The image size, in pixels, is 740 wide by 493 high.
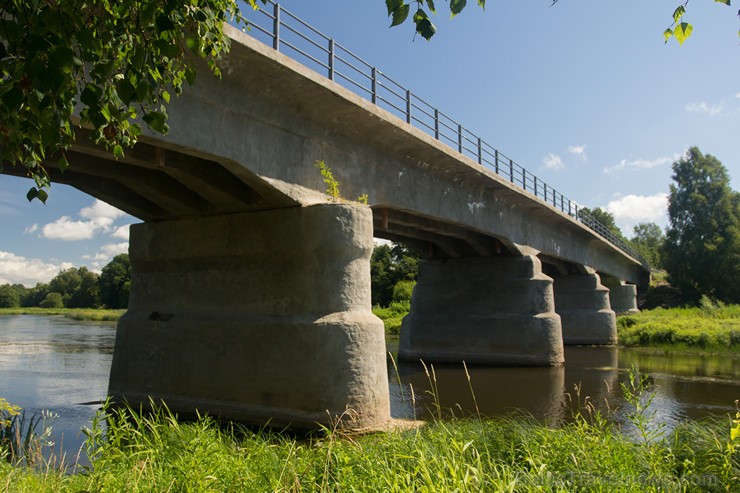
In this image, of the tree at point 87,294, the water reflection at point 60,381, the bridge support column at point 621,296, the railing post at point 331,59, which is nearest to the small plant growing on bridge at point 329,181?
the railing post at point 331,59

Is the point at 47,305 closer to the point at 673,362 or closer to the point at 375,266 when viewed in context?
the point at 375,266

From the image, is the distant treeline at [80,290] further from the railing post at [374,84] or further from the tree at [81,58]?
the tree at [81,58]

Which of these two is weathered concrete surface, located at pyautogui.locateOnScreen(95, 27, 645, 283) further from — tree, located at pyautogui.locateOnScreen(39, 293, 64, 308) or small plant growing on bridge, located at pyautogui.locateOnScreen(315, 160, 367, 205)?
tree, located at pyautogui.locateOnScreen(39, 293, 64, 308)

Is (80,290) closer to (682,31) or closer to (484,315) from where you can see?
(484,315)

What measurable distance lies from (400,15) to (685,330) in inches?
1342

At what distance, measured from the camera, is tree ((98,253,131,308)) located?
101 meters

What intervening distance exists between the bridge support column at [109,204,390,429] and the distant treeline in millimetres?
59032

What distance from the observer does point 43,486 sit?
194 inches

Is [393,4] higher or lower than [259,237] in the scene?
higher

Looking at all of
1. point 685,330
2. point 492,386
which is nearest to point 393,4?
point 492,386

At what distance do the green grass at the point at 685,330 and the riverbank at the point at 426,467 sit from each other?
89.0 ft

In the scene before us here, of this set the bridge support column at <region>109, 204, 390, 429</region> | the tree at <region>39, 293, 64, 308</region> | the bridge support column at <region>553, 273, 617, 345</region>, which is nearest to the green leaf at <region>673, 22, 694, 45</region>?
the bridge support column at <region>109, 204, 390, 429</region>

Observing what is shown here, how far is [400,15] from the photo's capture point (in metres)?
3.88

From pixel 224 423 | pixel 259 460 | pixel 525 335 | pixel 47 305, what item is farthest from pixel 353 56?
pixel 47 305
